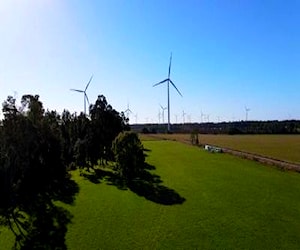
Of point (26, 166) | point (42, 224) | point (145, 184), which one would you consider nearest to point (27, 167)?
point (26, 166)

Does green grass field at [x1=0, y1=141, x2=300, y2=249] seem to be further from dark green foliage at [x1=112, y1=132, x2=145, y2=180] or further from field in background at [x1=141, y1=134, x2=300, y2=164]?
field in background at [x1=141, y1=134, x2=300, y2=164]

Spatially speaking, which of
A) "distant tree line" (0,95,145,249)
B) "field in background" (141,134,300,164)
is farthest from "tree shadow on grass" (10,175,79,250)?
"field in background" (141,134,300,164)

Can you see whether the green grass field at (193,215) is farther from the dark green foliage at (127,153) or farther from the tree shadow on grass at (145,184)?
the dark green foliage at (127,153)

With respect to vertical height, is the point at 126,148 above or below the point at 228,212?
above

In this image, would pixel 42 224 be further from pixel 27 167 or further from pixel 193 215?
pixel 193 215

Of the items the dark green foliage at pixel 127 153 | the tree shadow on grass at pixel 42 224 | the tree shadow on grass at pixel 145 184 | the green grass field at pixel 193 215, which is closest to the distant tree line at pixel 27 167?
the tree shadow on grass at pixel 42 224

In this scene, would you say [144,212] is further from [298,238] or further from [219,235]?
[298,238]

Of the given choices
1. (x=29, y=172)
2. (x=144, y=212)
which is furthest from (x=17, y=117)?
(x=144, y=212)
